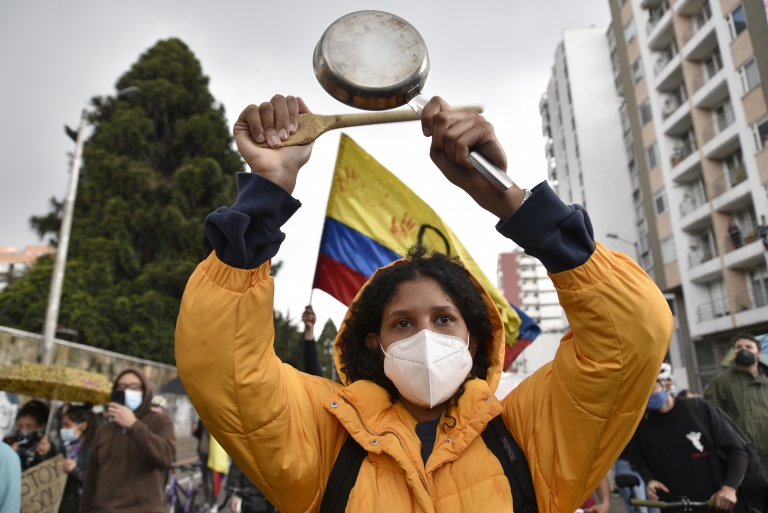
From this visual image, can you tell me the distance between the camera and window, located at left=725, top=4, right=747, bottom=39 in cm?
2470

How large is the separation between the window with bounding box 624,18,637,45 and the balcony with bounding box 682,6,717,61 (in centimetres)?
539

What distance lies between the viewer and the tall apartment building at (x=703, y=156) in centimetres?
2428

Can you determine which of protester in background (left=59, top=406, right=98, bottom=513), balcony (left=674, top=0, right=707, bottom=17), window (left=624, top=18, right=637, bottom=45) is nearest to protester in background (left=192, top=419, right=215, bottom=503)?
protester in background (left=59, top=406, right=98, bottom=513)

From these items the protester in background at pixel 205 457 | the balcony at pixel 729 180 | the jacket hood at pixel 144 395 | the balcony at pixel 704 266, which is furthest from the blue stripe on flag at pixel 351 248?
the balcony at pixel 704 266

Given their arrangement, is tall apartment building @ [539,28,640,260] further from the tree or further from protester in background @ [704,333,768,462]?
protester in background @ [704,333,768,462]

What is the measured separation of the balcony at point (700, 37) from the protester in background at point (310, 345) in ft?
93.7

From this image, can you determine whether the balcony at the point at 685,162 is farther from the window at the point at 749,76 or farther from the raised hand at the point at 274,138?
the raised hand at the point at 274,138

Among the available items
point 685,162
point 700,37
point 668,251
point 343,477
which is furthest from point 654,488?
point 668,251

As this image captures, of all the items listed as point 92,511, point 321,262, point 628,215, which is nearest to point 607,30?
point 628,215

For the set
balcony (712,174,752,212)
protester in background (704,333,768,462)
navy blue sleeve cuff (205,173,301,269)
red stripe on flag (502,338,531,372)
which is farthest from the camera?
balcony (712,174,752,212)

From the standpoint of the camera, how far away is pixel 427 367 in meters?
1.80

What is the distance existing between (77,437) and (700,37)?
1200 inches

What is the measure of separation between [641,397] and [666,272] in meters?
32.9

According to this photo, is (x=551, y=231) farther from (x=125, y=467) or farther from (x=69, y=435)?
(x=69, y=435)
